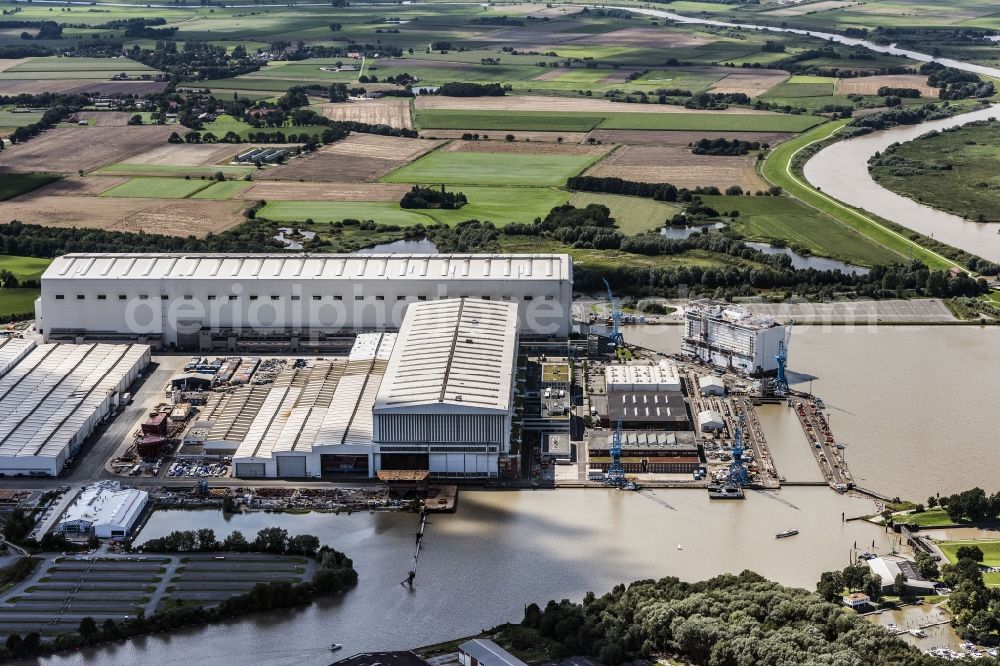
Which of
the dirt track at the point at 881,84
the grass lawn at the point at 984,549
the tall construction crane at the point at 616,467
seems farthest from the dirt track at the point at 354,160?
the grass lawn at the point at 984,549

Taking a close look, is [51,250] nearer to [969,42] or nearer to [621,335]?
[621,335]

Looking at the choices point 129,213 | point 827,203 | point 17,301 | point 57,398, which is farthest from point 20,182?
point 827,203

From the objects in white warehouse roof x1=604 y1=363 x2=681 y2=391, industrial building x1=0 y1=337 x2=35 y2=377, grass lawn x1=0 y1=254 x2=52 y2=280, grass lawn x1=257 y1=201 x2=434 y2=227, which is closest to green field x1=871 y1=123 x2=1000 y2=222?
grass lawn x1=257 y1=201 x2=434 y2=227

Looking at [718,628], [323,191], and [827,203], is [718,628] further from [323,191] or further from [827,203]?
[323,191]

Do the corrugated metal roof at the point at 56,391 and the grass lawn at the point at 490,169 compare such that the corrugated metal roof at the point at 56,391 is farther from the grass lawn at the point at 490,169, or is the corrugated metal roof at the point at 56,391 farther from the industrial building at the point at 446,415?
the grass lawn at the point at 490,169

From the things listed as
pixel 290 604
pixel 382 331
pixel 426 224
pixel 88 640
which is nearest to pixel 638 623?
pixel 290 604

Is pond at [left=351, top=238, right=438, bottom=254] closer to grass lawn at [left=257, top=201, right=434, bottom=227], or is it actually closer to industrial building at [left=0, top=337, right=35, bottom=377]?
grass lawn at [left=257, top=201, right=434, bottom=227]

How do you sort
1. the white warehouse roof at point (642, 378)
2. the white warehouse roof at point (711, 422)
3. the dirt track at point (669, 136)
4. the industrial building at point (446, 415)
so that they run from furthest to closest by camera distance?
the dirt track at point (669, 136) → the white warehouse roof at point (642, 378) → the white warehouse roof at point (711, 422) → the industrial building at point (446, 415)
